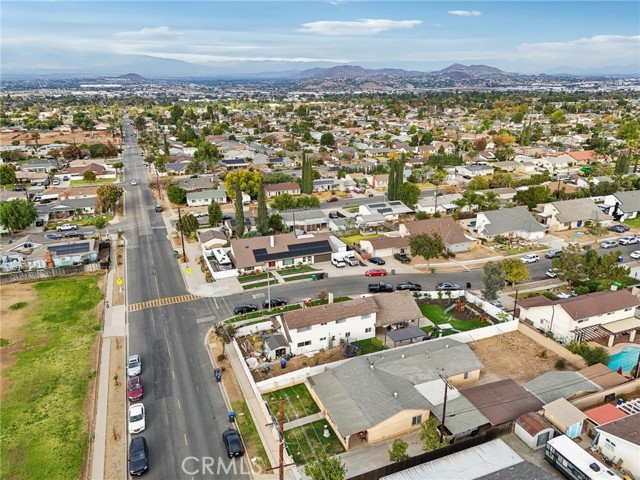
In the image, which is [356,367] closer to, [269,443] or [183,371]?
[269,443]

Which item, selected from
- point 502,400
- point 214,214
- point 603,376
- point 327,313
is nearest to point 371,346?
point 327,313

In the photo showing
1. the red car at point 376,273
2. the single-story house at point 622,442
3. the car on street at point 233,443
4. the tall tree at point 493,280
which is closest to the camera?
the single-story house at point 622,442

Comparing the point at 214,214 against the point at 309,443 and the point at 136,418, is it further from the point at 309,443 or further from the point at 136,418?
the point at 309,443

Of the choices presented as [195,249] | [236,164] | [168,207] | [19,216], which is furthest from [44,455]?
[236,164]

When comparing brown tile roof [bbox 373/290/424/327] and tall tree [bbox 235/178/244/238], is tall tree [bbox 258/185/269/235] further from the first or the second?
brown tile roof [bbox 373/290/424/327]

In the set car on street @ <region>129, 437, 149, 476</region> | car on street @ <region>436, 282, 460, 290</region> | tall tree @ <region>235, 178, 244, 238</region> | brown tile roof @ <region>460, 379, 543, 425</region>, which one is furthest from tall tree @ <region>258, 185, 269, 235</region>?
brown tile roof @ <region>460, 379, 543, 425</region>

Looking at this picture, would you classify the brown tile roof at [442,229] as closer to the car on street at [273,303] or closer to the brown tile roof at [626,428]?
the car on street at [273,303]

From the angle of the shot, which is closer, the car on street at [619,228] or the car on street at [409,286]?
the car on street at [409,286]

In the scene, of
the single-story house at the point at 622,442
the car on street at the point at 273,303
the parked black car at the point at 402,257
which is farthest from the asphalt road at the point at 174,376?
the parked black car at the point at 402,257
